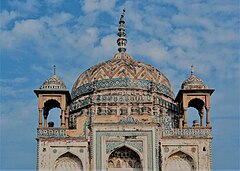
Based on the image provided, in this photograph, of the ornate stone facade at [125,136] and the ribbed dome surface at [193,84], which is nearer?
the ornate stone facade at [125,136]

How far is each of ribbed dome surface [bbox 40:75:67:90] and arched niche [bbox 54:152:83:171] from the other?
2909 millimetres

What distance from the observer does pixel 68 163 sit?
25812 mm

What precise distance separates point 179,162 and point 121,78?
17.7 ft

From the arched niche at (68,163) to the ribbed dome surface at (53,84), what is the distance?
291 centimetres

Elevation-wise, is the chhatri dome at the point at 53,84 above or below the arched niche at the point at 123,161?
above

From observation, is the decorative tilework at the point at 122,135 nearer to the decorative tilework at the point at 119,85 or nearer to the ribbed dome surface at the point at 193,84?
the ribbed dome surface at the point at 193,84

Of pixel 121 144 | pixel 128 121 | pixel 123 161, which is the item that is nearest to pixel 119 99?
pixel 128 121

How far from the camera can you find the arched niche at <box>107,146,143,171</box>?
25.8m

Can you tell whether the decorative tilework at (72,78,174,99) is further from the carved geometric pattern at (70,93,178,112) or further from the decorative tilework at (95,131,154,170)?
the decorative tilework at (95,131,154,170)

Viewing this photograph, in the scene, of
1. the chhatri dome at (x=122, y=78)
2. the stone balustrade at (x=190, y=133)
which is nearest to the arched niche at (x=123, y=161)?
the stone balustrade at (x=190, y=133)

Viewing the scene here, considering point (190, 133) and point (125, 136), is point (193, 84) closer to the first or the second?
point (190, 133)

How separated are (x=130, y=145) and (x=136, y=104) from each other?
8.65ft

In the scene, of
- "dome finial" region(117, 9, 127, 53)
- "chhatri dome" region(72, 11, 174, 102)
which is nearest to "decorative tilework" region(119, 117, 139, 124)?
"chhatri dome" region(72, 11, 174, 102)

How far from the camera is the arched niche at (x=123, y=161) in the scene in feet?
84.7
